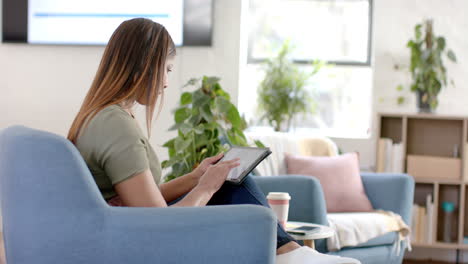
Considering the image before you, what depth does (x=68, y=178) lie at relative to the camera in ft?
5.00

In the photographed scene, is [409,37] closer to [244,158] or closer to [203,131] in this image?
[203,131]

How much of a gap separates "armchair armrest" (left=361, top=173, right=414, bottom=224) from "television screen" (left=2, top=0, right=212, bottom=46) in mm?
1516

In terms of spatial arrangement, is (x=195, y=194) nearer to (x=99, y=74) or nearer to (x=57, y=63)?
(x=99, y=74)

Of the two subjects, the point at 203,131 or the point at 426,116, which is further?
the point at 426,116

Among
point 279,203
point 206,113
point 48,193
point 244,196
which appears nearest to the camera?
point 48,193

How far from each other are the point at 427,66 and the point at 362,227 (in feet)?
5.00

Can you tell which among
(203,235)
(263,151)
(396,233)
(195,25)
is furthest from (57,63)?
(203,235)

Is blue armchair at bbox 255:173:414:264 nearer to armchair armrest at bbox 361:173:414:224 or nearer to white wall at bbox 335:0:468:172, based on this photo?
armchair armrest at bbox 361:173:414:224

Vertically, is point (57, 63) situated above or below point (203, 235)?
above

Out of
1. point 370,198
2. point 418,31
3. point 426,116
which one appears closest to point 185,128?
point 370,198

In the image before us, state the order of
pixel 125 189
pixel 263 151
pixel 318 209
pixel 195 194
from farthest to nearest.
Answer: pixel 318 209 → pixel 263 151 → pixel 195 194 → pixel 125 189

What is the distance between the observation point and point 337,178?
3.61m

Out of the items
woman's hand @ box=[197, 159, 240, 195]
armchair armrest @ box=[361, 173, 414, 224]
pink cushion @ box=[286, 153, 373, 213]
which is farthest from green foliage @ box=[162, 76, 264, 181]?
woman's hand @ box=[197, 159, 240, 195]

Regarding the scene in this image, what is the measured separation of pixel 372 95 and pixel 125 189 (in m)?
3.27
